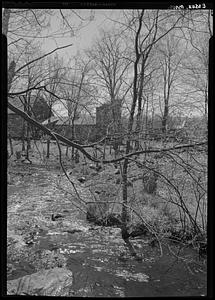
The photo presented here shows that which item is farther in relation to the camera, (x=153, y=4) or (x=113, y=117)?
(x=113, y=117)

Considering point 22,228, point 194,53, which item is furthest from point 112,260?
point 194,53

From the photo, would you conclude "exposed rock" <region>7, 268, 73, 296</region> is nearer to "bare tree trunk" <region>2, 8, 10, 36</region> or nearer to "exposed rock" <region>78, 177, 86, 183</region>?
"exposed rock" <region>78, 177, 86, 183</region>

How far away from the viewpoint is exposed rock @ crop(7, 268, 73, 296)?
70 centimetres

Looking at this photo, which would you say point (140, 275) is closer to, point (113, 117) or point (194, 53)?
point (113, 117)

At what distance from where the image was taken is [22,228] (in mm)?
1088

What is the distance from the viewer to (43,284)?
2.72ft

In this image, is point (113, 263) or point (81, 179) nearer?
point (113, 263)

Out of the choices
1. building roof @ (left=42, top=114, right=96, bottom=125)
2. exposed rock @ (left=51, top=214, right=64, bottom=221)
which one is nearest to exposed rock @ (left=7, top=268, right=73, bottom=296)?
exposed rock @ (left=51, top=214, right=64, bottom=221)

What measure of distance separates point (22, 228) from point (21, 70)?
2.73ft

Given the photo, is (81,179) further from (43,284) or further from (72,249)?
(43,284)

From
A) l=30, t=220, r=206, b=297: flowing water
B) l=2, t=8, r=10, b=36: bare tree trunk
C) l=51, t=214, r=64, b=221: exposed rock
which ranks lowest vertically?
l=30, t=220, r=206, b=297: flowing water
